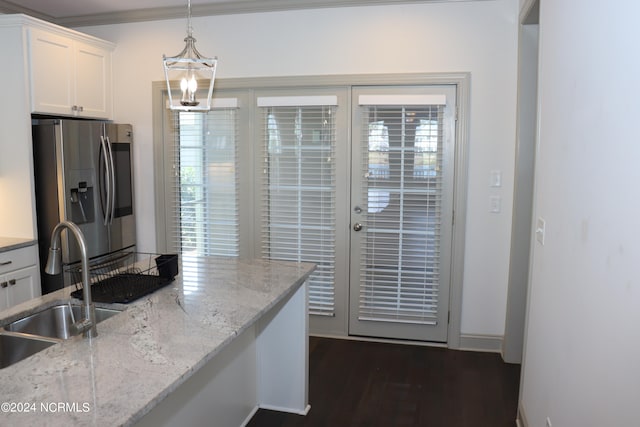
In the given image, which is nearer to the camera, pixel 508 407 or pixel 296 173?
pixel 508 407

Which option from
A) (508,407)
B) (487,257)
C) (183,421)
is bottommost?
(508,407)

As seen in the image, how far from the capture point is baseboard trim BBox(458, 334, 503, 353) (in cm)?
391

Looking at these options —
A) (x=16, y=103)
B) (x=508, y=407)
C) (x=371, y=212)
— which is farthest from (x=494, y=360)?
(x=16, y=103)

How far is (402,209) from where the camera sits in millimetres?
3973

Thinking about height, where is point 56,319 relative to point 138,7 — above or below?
below

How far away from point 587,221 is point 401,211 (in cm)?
222

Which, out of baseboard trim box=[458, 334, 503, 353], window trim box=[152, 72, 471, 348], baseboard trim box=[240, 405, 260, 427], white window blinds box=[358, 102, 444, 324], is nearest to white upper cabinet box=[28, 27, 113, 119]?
window trim box=[152, 72, 471, 348]

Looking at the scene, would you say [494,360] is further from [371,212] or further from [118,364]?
[118,364]

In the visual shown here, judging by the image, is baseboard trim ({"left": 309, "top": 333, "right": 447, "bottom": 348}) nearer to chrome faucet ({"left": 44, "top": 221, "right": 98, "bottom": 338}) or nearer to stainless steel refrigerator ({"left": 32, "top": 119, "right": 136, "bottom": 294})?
stainless steel refrigerator ({"left": 32, "top": 119, "right": 136, "bottom": 294})

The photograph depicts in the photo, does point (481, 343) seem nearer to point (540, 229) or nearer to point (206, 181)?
point (540, 229)

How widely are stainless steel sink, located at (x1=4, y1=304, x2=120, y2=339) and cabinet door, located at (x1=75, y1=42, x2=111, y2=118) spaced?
2407 mm

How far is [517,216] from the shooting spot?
3.66 meters

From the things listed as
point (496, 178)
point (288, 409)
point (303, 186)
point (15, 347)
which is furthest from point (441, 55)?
point (15, 347)

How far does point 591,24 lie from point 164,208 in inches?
143
